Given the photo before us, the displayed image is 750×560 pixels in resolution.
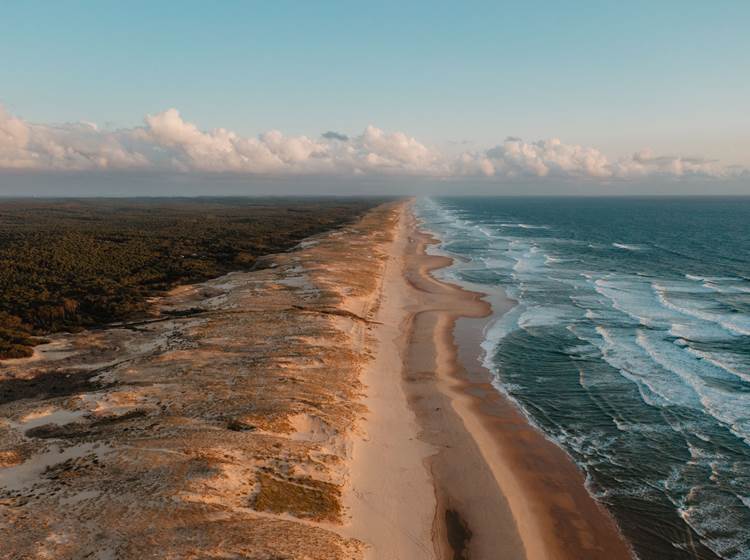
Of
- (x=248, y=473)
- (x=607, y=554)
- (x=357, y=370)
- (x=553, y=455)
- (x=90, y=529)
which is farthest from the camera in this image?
(x=357, y=370)

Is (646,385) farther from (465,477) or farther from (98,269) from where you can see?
(98,269)

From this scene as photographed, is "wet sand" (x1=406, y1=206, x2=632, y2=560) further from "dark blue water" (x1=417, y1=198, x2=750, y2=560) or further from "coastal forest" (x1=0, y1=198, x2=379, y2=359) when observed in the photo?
"coastal forest" (x1=0, y1=198, x2=379, y2=359)

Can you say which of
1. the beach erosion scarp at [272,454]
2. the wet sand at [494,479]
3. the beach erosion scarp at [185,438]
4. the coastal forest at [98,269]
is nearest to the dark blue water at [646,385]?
the wet sand at [494,479]

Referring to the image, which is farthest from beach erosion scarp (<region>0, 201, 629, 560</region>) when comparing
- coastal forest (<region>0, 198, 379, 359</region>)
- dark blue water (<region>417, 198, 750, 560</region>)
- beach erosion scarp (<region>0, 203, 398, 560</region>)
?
coastal forest (<region>0, 198, 379, 359</region>)

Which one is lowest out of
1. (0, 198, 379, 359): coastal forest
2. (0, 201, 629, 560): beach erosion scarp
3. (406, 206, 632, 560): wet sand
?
(406, 206, 632, 560): wet sand

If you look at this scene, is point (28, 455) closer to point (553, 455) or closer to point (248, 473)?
point (248, 473)

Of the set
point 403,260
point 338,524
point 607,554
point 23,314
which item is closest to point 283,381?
point 338,524

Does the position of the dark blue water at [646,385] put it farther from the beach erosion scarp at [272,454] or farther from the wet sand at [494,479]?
the beach erosion scarp at [272,454]
